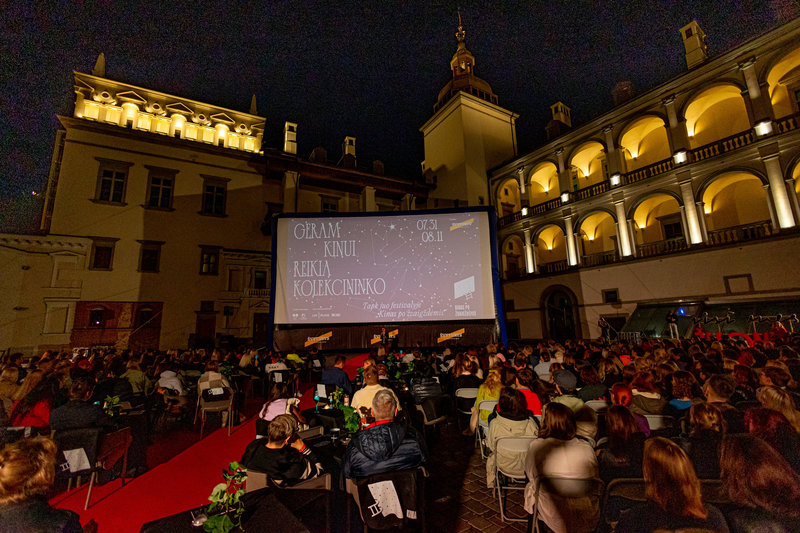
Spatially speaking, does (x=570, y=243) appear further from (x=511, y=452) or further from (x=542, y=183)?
(x=511, y=452)

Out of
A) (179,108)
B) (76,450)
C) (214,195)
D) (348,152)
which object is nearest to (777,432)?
(76,450)

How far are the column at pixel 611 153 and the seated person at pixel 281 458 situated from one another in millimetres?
22107

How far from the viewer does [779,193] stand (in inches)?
541

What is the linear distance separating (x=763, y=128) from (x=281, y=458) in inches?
846

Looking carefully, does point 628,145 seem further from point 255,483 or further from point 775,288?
point 255,483

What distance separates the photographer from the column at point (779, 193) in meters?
13.5

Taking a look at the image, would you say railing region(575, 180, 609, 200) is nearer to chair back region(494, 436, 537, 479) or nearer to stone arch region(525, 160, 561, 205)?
stone arch region(525, 160, 561, 205)

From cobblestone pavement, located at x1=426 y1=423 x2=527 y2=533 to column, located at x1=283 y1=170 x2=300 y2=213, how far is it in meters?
21.1

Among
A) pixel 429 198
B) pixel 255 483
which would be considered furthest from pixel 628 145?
pixel 255 483

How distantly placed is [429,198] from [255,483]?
2842 cm

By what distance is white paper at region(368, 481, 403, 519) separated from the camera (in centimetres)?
286

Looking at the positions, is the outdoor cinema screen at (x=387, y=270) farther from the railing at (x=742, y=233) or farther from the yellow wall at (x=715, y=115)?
the yellow wall at (x=715, y=115)

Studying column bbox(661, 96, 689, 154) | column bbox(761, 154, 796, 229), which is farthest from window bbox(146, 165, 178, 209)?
column bbox(761, 154, 796, 229)

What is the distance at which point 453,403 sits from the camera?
739 centimetres
